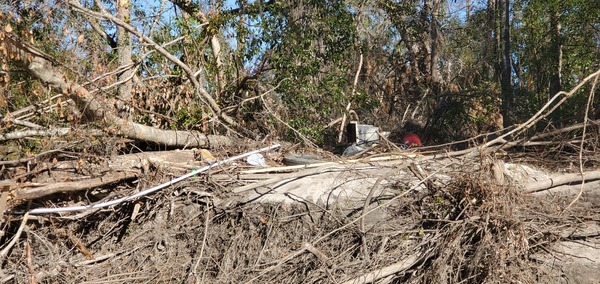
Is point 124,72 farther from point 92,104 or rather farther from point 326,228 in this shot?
point 326,228

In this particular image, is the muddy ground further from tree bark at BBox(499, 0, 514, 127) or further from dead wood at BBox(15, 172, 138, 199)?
tree bark at BBox(499, 0, 514, 127)

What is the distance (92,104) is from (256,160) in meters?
2.05

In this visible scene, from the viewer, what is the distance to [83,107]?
22.3 ft

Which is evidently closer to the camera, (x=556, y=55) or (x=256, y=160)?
(x=256, y=160)

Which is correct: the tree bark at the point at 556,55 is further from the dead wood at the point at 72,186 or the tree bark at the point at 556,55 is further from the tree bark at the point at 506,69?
the dead wood at the point at 72,186

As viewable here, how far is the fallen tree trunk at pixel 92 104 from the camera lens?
20.3ft

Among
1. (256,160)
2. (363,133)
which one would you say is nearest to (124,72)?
(256,160)

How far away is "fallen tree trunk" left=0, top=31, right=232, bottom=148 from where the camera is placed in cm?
618

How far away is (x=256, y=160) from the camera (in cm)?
727

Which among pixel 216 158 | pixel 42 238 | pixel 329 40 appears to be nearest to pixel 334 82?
pixel 329 40

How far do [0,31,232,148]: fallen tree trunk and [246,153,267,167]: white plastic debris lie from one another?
815 mm

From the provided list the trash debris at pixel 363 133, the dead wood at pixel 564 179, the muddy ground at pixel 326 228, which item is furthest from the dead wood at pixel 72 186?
the dead wood at pixel 564 179

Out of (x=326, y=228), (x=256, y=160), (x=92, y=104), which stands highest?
(x=92, y=104)

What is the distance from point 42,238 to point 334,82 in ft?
17.0
